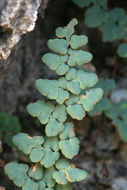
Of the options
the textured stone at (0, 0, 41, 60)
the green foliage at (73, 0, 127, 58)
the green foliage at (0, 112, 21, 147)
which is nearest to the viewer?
the textured stone at (0, 0, 41, 60)

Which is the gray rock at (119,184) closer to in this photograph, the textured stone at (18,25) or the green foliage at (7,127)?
the green foliage at (7,127)

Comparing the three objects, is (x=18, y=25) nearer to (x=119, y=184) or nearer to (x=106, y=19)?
(x=106, y=19)

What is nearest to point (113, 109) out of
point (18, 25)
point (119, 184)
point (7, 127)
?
point (119, 184)

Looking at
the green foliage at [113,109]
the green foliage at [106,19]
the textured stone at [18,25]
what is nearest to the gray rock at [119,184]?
the green foliage at [113,109]

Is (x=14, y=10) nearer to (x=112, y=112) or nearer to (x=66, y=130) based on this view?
(x=66, y=130)

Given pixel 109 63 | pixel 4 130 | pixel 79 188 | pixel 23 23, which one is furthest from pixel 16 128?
pixel 109 63

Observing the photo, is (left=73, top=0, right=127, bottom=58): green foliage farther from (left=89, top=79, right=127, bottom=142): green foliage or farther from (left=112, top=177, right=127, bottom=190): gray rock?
(left=112, top=177, right=127, bottom=190): gray rock

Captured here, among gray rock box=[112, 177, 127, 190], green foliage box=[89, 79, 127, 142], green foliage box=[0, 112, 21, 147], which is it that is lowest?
gray rock box=[112, 177, 127, 190]

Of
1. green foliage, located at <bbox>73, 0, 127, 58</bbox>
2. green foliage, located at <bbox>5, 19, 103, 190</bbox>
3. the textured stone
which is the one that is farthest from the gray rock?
the textured stone

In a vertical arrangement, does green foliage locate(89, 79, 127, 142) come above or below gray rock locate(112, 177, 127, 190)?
above
